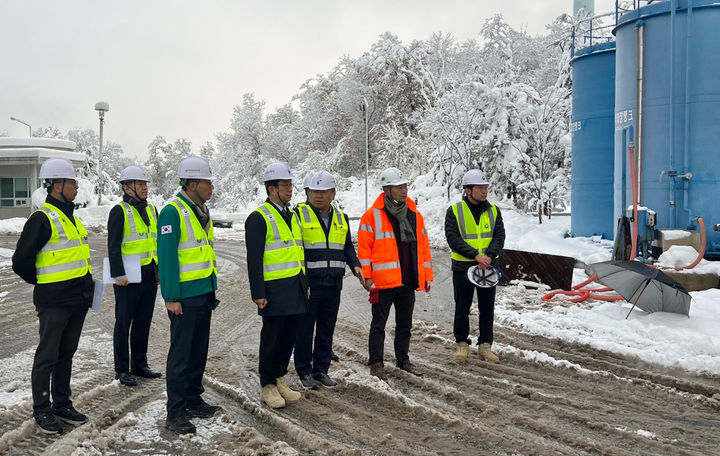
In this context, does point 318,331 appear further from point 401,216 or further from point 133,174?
point 133,174

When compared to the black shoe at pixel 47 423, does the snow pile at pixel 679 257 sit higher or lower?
higher

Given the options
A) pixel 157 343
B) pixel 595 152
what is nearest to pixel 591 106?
pixel 595 152

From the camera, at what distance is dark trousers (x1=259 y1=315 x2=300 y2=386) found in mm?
5547

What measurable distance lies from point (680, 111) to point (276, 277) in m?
10.3

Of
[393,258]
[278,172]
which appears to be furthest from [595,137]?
[278,172]

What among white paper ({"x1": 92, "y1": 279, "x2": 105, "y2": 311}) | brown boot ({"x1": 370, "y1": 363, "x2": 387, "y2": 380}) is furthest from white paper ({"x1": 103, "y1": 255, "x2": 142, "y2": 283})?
brown boot ({"x1": 370, "y1": 363, "x2": 387, "y2": 380})

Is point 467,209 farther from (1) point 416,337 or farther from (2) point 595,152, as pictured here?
(2) point 595,152

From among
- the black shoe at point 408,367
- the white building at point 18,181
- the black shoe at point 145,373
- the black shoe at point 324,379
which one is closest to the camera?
the black shoe at point 324,379

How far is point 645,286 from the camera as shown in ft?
Result: 26.6

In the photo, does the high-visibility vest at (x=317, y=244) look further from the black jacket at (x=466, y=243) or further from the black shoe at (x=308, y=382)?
the black jacket at (x=466, y=243)

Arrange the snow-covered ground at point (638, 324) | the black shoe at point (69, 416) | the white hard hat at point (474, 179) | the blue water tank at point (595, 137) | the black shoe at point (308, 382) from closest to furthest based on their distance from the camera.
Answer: the black shoe at point (69, 416) < the black shoe at point (308, 382) < the snow-covered ground at point (638, 324) < the white hard hat at point (474, 179) < the blue water tank at point (595, 137)

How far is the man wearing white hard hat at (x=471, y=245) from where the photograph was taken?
714cm

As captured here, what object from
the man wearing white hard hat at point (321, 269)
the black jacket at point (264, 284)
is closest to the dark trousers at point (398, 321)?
the man wearing white hard hat at point (321, 269)

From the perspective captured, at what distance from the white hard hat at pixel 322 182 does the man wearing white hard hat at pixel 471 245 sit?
171cm
